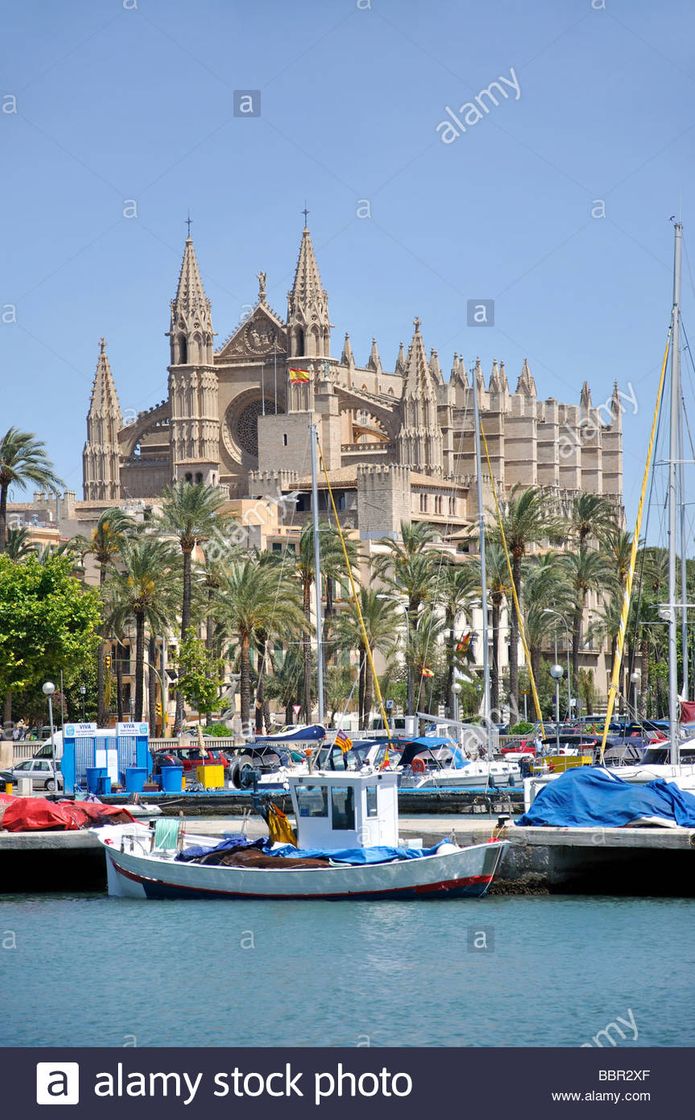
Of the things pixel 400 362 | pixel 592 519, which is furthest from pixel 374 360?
pixel 592 519

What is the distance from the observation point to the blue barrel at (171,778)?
50812 mm

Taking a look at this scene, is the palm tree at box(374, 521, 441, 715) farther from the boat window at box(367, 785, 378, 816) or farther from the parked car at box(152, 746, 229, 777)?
the boat window at box(367, 785, 378, 816)

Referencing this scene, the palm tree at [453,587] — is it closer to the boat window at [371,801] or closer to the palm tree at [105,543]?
the palm tree at [105,543]

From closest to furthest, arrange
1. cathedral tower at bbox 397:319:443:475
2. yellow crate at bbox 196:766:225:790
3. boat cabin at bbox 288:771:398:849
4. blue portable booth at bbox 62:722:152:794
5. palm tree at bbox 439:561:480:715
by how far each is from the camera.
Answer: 1. boat cabin at bbox 288:771:398:849
2. blue portable booth at bbox 62:722:152:794
3. yellow crate at bbox 196:766:225:790
4. palm tree at bbox 439:561:480:715
5. cathedral tower at bbox 397:319:443:475

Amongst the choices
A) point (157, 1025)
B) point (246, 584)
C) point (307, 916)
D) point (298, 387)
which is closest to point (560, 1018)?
point (157, 1025)

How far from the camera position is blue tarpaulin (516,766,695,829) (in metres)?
35.0

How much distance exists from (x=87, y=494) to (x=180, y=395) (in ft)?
37.3

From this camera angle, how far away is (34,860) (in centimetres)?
3731

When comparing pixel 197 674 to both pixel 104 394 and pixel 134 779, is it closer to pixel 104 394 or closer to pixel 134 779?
pixel 134 779

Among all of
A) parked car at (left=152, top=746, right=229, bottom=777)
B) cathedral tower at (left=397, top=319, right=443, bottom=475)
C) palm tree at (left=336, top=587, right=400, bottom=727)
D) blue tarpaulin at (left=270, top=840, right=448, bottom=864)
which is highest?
cathedral tower at (left=397, top=319, right=443, bottom=475)

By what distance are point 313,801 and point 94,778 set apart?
16373 millimetres

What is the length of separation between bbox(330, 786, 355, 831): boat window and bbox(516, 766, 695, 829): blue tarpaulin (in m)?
3.69

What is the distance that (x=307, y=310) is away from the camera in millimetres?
150625
